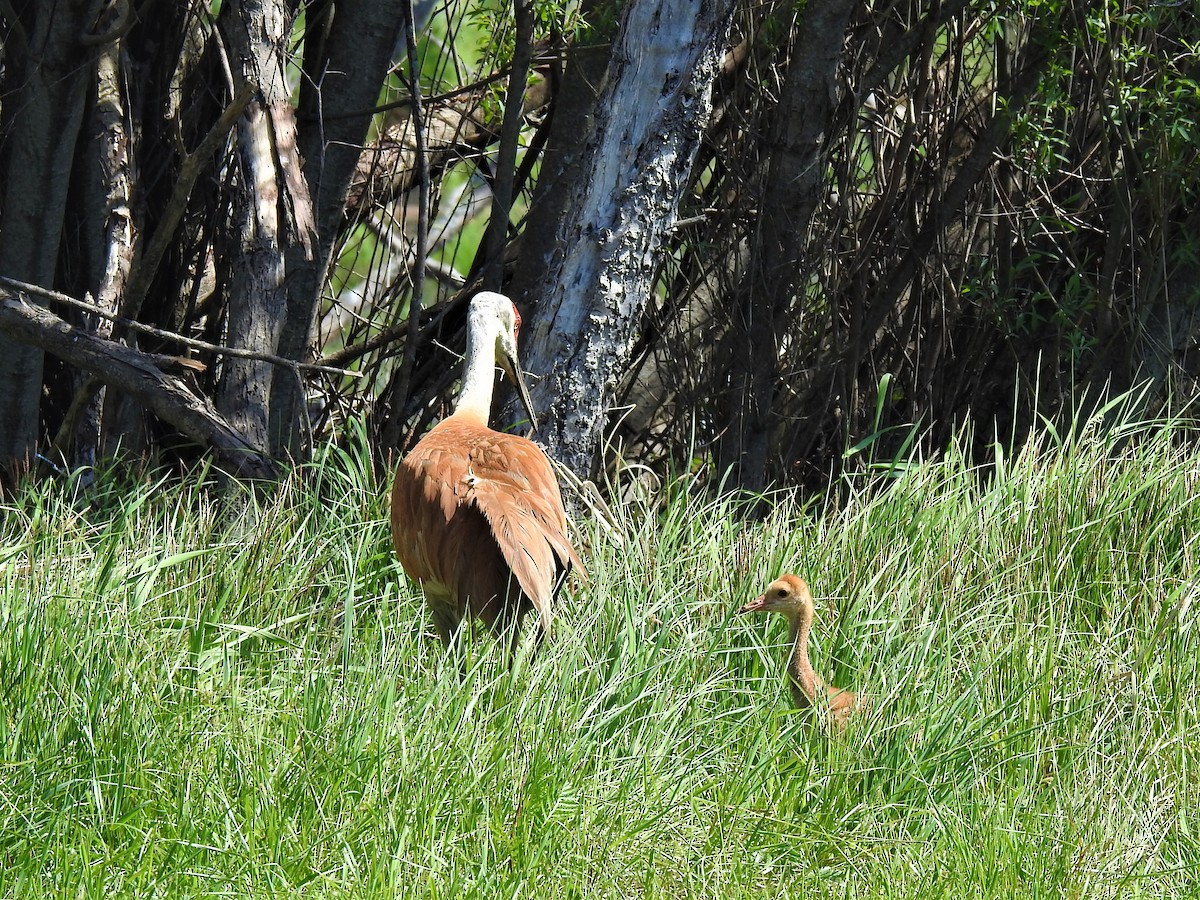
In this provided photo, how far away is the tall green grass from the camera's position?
122 inches

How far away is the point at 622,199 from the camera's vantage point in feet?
16.1

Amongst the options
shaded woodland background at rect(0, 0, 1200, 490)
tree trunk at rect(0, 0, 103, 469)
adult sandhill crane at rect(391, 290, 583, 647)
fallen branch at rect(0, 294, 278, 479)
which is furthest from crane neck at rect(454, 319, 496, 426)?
tree trunk at rect(0, 0, 103, 469)

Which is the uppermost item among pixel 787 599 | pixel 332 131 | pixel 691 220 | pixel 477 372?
pixel 332 131

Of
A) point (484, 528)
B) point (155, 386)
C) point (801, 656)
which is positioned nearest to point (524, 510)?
point (484, 528)

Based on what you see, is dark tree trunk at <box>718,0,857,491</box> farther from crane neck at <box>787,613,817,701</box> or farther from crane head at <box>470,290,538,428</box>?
crane neck at <box>787,613,817,701</box>

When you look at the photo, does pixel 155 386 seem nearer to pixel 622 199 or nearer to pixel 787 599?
pixel 622 199

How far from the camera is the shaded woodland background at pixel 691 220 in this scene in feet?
18.6

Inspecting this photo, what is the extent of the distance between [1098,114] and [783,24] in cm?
149

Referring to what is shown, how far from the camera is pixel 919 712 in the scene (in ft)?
12.4

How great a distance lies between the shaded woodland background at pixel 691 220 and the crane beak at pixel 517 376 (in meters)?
0.62

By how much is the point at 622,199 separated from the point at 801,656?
1.80m

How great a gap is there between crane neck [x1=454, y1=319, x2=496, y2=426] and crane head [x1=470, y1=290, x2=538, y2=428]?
0.12 feet

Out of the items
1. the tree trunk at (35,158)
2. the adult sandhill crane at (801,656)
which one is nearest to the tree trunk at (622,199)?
the adult sandhill crane at (801,656)

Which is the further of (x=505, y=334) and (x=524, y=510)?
(x=505, y=334)
